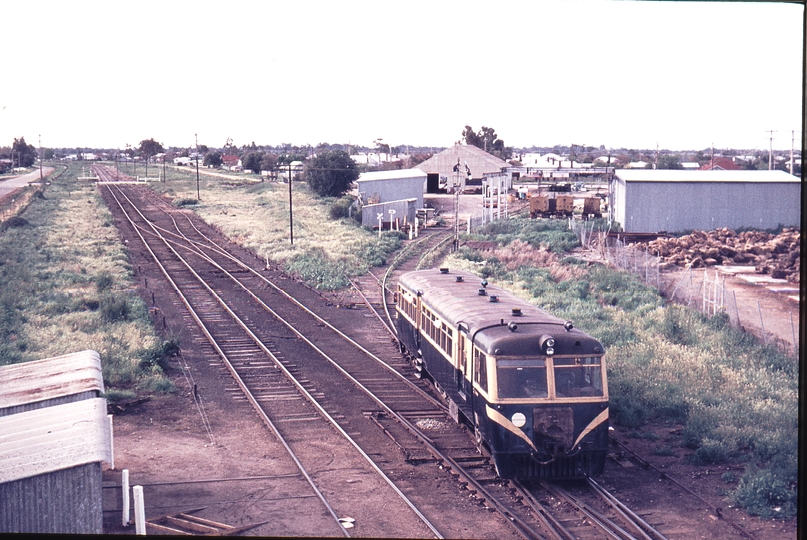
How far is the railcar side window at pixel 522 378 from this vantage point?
11.1m

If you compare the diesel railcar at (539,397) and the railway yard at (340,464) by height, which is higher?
the diesel railcar at (539,397)

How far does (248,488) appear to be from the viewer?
11.8m

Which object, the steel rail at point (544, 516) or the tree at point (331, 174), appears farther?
the tree at point (331, 174)

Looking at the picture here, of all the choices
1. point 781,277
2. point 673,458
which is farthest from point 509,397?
point 781,277

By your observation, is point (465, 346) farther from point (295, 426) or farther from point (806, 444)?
point (806, 444)

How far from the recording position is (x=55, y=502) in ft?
28.9

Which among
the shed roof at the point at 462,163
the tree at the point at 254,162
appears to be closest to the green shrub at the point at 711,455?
the shed roof at the point at 462,163

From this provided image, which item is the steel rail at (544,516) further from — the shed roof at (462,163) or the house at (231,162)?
the house at (231,162)

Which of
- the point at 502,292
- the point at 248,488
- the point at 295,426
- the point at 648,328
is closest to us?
the point at 248,488

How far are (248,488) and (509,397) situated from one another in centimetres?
431

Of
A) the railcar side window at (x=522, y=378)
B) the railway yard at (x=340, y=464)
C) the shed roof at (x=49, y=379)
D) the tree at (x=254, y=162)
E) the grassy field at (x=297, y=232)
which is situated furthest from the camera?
the tree at (x=254, y=162)

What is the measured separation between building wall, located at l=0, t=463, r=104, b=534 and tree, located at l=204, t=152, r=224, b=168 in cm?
13403

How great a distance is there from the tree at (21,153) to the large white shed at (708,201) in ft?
304

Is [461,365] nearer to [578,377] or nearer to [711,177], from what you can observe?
[578,377]
